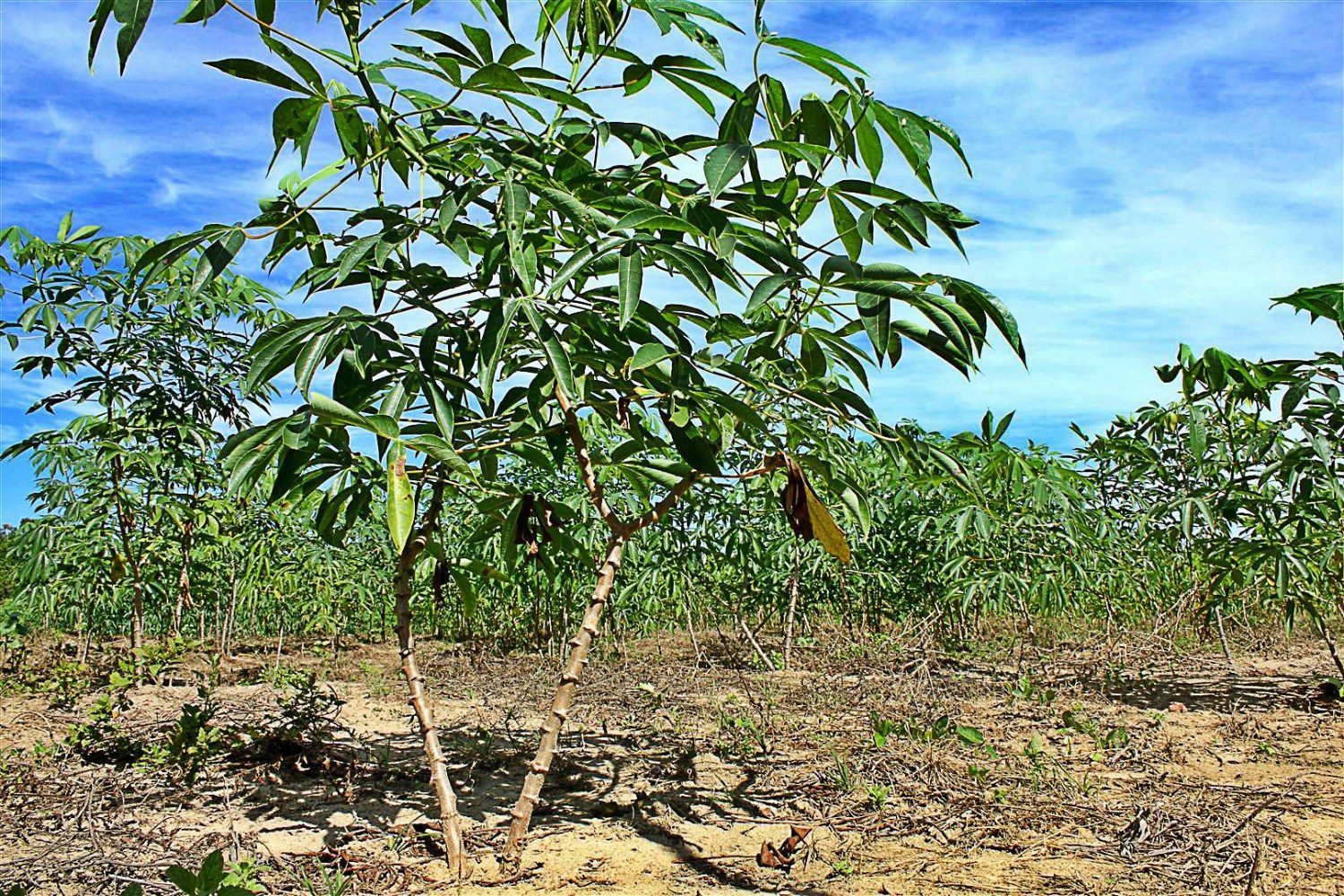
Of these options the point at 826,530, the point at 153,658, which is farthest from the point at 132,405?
the point at 826,530

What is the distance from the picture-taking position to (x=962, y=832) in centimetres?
263

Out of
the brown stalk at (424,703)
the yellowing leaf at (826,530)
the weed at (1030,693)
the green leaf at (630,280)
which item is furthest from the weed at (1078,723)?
the green leaf at (630,280)

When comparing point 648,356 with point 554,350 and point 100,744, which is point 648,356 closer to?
point 554,350

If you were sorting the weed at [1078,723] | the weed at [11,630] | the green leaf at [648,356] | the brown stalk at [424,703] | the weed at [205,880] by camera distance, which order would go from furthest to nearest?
the weed at [11,630]
the weed at [1078,723]
the brown stalk at [424,703]
the green leaf at [648,356]
the weed at [205,880]

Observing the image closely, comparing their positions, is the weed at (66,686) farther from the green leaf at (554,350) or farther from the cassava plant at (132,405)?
the green leaf at (554,350)

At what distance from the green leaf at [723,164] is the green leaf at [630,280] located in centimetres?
19

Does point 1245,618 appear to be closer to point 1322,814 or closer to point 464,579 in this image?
point 1322,814

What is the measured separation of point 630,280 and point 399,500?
1.90 feet

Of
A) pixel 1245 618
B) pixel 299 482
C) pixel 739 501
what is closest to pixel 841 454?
pixel 739 501

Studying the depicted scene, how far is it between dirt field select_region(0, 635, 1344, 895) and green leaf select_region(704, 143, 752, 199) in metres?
1.68

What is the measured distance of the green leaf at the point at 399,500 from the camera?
1669 millimetres

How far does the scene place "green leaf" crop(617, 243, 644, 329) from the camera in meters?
1.65

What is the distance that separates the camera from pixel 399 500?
1709 mm

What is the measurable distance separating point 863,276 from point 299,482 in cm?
133
